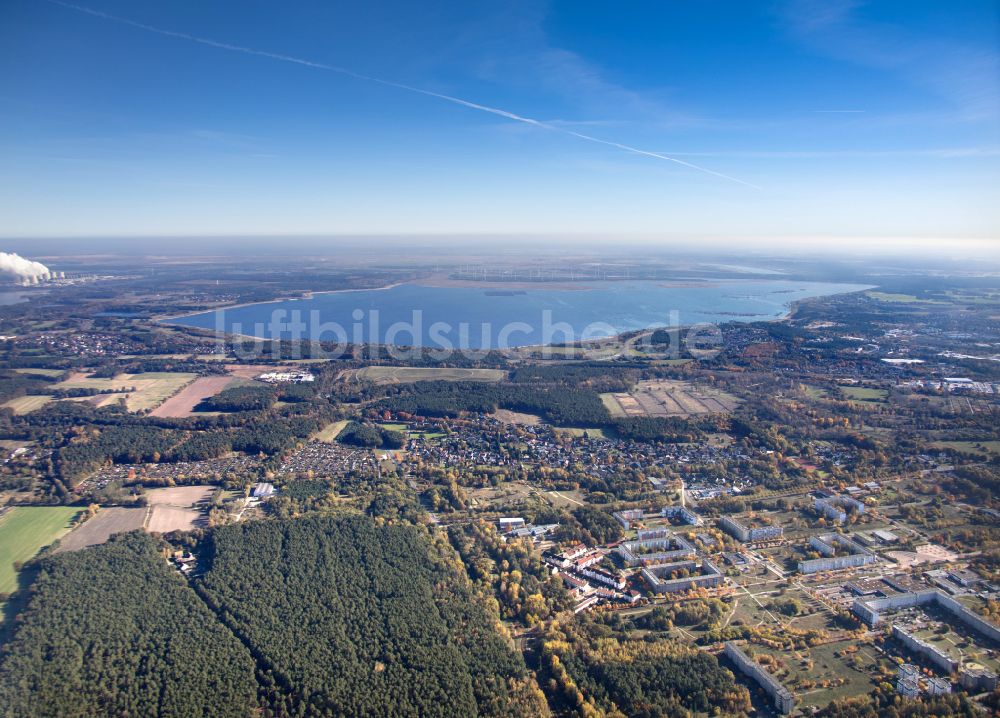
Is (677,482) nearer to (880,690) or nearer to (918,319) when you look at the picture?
(880,690)

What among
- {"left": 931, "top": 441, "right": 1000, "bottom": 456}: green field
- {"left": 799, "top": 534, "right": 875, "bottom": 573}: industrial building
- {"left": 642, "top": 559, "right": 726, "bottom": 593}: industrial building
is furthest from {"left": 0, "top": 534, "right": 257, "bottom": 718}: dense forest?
{"left": 931, "top": 441, "right": 1000, "bottom": 456}: green field

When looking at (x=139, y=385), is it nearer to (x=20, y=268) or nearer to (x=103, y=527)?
(x=103, y=527)

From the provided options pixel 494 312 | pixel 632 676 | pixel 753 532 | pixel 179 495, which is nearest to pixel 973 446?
pixel 753 532

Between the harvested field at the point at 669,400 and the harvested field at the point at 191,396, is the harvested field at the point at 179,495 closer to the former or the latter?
the harvested field at the point at 191,396

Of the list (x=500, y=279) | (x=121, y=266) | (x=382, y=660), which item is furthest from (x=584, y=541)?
(x=121, y=266)

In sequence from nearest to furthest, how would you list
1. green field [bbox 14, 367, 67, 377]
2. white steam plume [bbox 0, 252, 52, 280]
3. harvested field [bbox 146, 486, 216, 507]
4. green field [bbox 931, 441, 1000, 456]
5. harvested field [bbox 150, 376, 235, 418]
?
harvested field [bbox 146, 486, 216, 507] < green field [bbox 931, 441, 1000, 456] < harvested field [bbox 150, 376, 235, 418] < green field [bbox 14, 367, 67, 377] < white steam plume [bbox 0, 252, 52, 280]

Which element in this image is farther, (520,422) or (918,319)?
(918,319)

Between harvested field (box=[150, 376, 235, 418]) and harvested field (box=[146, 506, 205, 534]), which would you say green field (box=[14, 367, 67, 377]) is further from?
harvested field (box=[146, 506, 205, 534])
